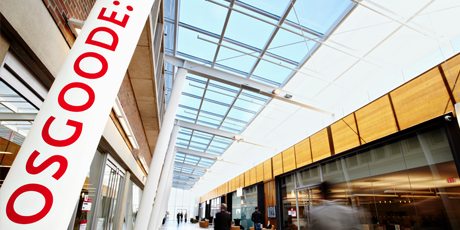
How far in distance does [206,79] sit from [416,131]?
29.5 ft

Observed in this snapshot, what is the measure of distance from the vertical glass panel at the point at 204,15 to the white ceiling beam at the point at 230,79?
219cm

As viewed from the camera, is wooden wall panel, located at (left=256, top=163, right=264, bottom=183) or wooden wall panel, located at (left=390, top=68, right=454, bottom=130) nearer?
wooden wall panel, located at (left=390, top=68, right=454, bottom=130)

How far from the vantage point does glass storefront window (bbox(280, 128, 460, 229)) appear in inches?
218

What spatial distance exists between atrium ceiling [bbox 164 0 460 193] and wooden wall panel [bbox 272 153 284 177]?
68 cm

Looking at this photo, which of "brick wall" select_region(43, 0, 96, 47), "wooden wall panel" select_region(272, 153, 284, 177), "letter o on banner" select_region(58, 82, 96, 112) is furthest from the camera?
"wooden wall panel" select_region(272, 153, 284, 177)

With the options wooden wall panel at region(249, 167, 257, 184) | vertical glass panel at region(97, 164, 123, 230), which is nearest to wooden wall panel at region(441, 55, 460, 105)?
vertical glass panel at region(97, 164, 123, 230)

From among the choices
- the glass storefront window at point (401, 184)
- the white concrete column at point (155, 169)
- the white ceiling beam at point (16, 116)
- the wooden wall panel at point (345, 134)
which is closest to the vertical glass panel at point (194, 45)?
the white concrete column at point (155, 169)

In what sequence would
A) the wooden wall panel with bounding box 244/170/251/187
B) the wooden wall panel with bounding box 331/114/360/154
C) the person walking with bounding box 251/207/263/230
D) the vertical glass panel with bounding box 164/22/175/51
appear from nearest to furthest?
the wooden wall panel with bounding box 331/114/360/154
the vertical glass panel with bounding box 164/22/175/51
the person walking with bounding box 251/207/263/230
the wooden wall panel with bounding box 244/170/251/187

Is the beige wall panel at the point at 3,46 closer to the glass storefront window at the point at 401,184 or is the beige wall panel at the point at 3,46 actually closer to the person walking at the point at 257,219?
the glass storefront window at the point at 401,184

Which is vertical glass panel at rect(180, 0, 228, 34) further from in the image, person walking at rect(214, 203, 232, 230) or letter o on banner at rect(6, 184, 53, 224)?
letter o on banner at rect(6, 184, 53, 224)

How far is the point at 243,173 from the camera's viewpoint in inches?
792

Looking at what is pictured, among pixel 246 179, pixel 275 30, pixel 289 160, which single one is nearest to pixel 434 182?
pixel 275 30

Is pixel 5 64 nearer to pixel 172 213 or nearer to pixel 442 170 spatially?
pixel 442 170

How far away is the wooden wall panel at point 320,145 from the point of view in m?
9.53
